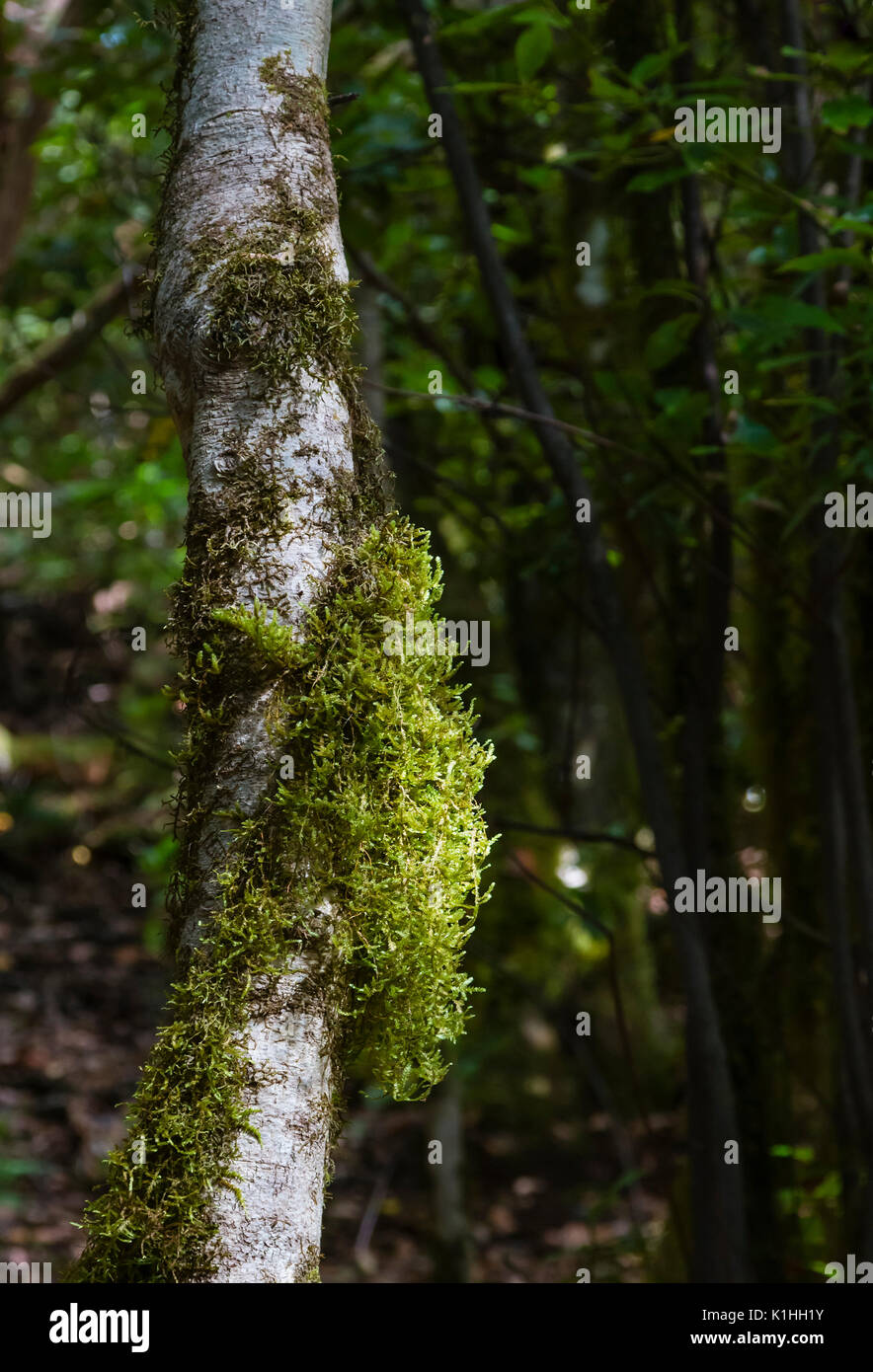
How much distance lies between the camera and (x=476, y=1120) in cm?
617

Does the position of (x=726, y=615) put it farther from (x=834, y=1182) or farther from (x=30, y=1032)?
(x=30, y=1032)

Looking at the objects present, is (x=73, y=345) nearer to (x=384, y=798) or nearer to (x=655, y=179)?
(x=655, y=179)

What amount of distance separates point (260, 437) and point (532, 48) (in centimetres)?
138

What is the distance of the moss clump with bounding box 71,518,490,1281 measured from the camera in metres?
1.04

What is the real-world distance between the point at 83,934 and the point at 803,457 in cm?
622

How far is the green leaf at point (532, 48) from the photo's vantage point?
81.5 inches

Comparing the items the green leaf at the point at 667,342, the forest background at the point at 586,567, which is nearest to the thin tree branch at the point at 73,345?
the forest background at the point at 586,567

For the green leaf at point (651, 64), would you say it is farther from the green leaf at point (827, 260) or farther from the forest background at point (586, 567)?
the green leaf at point (827, 260)

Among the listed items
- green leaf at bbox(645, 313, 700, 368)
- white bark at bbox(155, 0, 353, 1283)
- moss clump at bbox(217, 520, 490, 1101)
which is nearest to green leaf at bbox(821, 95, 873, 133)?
green leaf at bbox(645, 313, 700, 368)

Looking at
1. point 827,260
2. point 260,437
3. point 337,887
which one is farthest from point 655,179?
point 337,887

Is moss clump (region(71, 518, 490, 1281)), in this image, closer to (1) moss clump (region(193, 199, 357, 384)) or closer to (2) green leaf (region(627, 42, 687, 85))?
(1) moss clump (region(193, 199, 357, 384))

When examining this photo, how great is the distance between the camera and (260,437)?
4.00 feet
